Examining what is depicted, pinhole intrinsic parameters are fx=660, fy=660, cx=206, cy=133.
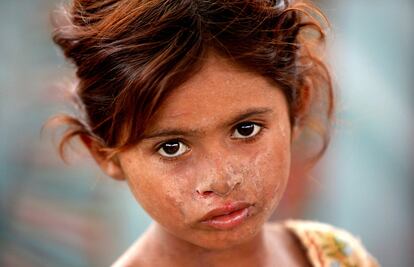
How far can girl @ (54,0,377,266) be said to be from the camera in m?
1.07

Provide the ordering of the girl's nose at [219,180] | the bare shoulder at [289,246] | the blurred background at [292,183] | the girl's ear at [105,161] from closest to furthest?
the girl's nose at [219,180]
the girl's ear at [105,161]
the bare shoulder at [289,246]
the blurred background at [292,183]

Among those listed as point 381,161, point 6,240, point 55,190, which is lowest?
point 6,240

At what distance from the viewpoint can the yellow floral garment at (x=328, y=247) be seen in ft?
4.84

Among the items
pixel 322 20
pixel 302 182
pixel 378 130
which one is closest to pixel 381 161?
pixel 378 130

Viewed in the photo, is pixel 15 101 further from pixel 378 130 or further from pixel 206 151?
pixel 206 151

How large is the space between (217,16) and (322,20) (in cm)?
34

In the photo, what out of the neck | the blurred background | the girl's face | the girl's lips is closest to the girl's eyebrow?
the girl's face

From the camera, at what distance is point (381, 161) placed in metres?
2.62

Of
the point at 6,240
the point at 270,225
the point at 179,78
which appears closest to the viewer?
the point at 179,78

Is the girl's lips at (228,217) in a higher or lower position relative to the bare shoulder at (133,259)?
higher

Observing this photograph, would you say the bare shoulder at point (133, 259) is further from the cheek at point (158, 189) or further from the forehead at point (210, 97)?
the forehead at point (210, 97)

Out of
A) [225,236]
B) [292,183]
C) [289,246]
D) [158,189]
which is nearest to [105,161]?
[158,189]

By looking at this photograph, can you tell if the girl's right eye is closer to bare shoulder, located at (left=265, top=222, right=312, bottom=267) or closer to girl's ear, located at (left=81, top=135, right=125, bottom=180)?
girl's ear, located at (left=81, top=135, right=125, bottom=180)

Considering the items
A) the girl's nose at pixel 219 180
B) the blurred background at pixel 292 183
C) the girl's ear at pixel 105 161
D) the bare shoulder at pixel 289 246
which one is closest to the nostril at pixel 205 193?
the girl's nose at pixel 219 180
